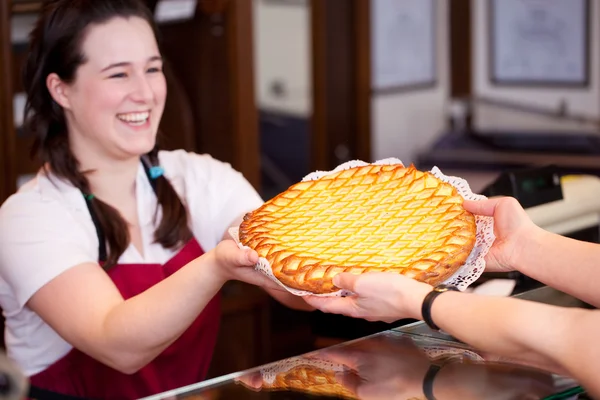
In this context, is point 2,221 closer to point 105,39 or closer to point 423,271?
point 105,39

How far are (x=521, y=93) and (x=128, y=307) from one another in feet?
13.1

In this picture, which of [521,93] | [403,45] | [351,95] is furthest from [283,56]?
[521,93]

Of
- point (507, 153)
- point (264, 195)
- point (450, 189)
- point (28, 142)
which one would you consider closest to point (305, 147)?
point (264, 195)

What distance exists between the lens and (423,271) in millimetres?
1426

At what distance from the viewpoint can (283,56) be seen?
16.1ft

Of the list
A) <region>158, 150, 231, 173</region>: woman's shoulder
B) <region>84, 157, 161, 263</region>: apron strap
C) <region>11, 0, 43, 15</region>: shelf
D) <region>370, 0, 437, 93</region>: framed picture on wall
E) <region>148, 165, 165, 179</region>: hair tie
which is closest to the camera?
<region>84, 157, 161, 263</region>: apron strap

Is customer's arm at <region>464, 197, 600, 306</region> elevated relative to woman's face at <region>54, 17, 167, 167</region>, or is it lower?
lower

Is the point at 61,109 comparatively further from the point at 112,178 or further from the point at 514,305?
the point at 514,305

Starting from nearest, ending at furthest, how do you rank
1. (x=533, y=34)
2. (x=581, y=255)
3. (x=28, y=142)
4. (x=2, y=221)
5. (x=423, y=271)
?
1. (x=423, y=271)
2. (x=581, y=255)
3. (x=2, y=221)
4. (x=28, y=142)
5. (x=533, y=34)

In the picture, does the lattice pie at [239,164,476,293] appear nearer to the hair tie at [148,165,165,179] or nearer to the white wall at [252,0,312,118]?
the hair tie at [148,165,165,179]

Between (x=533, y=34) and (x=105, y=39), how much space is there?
3.72m

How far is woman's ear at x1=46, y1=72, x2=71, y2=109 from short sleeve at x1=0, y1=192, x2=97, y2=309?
228mm

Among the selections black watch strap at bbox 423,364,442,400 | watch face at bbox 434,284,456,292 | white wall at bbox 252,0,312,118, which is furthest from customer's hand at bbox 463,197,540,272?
white wall at bbox 252,0,312,118

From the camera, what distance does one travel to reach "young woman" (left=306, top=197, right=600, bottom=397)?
3.89ft
